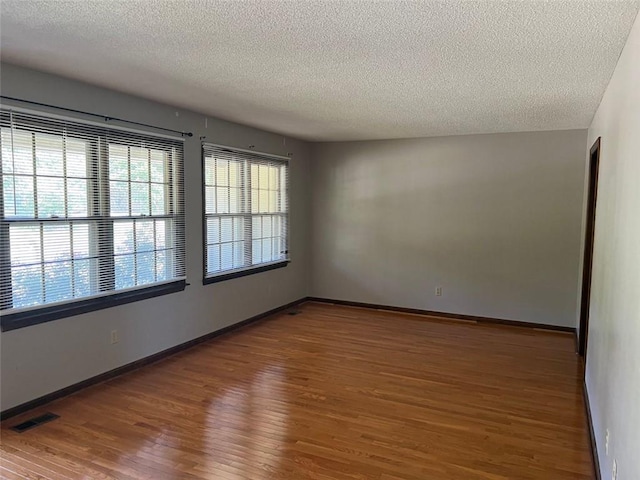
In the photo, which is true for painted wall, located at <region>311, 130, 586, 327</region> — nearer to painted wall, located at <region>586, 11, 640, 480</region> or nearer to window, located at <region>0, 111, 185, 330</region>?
painted wall, located at <region>586, 11, 640, 480</region>

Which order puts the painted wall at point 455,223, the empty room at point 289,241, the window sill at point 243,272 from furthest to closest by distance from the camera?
1. the painted wall at point 455,223
2. the window sill at point 243,272
3. the empty room at point 289,241

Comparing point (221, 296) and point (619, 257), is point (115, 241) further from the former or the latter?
point (619, 257)

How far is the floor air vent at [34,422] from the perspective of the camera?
287cm

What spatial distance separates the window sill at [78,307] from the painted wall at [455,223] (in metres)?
2.82

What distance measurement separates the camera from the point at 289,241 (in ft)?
20.2

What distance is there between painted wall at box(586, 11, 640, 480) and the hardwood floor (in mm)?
486

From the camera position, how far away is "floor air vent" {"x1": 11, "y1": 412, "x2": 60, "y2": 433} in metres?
2.87

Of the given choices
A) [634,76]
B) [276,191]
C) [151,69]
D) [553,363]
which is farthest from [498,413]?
[276,191]

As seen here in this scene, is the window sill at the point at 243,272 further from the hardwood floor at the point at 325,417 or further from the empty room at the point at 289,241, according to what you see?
the hardwood floor at the point at 325,417

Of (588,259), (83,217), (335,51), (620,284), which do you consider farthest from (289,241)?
(620,284)

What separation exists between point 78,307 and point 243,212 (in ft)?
7.29

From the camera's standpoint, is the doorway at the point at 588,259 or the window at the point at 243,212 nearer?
the doorway at the point at 588,259

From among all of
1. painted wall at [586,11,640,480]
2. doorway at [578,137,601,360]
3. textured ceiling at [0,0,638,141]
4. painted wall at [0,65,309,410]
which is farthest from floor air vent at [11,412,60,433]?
doorway at [578,137,601,360]

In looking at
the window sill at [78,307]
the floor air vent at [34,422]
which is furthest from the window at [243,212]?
the floor air vent at [34,422]
